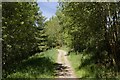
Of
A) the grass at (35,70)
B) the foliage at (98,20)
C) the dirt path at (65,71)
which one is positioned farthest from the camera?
the dirt path at (65,71)

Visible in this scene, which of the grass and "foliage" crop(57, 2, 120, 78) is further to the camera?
the grass

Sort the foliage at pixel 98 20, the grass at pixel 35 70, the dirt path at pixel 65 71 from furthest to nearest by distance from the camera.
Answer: the dirt path at pixel 65 71 → the grass at pixel 35 70 → the foliage at pixel 98 20

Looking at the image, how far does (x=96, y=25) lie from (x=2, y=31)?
679 cm

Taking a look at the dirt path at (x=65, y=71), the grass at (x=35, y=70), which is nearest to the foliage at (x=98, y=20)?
the dirt path at (x=65, y=71)

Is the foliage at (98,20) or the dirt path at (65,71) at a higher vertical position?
the foliage at (98,20)

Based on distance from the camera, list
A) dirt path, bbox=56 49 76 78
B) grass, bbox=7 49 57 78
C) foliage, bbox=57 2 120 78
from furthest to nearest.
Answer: dirt path, bbox=56 49 76 78 → grass, bbox=7 49 57 78 → foliage, bbox=57 2 120 78

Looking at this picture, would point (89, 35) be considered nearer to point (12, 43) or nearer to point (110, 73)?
point (110, 73)

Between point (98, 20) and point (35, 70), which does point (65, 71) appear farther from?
point (98, 20)

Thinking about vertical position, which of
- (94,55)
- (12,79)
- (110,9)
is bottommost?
(12,79)

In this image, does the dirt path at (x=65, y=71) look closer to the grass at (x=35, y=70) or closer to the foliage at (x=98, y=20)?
the grass at (x=35, y=70)

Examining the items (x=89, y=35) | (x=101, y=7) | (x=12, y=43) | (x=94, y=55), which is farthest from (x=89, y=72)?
(x=94, y=55)

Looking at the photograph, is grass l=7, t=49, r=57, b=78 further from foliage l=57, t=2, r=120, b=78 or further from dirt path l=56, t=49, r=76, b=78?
foliage l=57, t=2, r=120, b=78

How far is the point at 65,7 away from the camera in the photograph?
18.8m

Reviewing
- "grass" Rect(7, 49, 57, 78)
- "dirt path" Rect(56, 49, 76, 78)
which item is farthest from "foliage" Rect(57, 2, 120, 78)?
"grass" Rect(7, 49, 57, 78)
